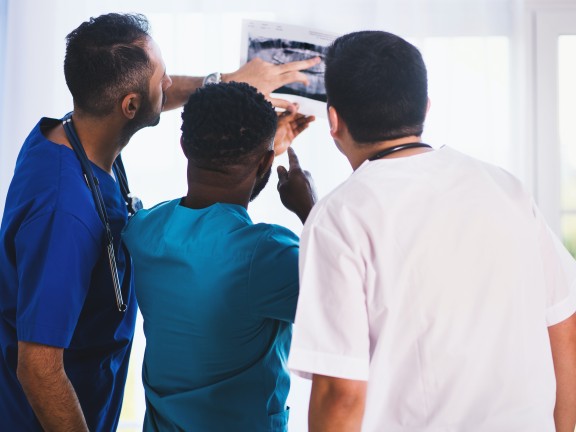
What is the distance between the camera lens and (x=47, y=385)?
1108mm

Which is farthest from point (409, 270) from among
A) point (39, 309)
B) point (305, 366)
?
point (39, 309)

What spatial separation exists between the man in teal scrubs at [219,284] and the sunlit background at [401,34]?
1357mm

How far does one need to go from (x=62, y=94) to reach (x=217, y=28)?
635 mm

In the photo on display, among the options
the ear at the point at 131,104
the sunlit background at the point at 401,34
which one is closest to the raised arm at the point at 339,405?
the ear at the point at 131,104

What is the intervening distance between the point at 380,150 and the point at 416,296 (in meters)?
0.22

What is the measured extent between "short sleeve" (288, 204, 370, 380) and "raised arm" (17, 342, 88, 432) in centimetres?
45

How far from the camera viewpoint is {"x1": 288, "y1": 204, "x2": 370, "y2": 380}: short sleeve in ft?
2.90

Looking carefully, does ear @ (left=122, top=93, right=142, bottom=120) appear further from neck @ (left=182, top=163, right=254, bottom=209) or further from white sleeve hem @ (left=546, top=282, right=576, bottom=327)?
white sleeve hem @ (left=546, top=282, right=576, bottom=327)

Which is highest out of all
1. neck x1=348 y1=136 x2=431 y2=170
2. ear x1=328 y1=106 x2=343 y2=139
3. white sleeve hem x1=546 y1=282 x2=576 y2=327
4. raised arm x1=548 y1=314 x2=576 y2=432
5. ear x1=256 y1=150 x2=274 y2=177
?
ear x1=328 y1=106 x2=343 y2=139

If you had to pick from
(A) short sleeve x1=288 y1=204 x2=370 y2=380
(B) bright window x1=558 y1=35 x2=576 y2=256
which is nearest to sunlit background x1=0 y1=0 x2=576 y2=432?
(B) bright window x1=558 y1=35 x2=576 y2=256

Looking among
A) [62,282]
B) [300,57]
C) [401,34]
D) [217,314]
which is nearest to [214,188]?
[217,314]

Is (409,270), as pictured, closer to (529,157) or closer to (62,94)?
(529,157)

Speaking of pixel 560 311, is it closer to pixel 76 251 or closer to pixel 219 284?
pixel 219 284

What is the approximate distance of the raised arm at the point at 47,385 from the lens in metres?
1.11
